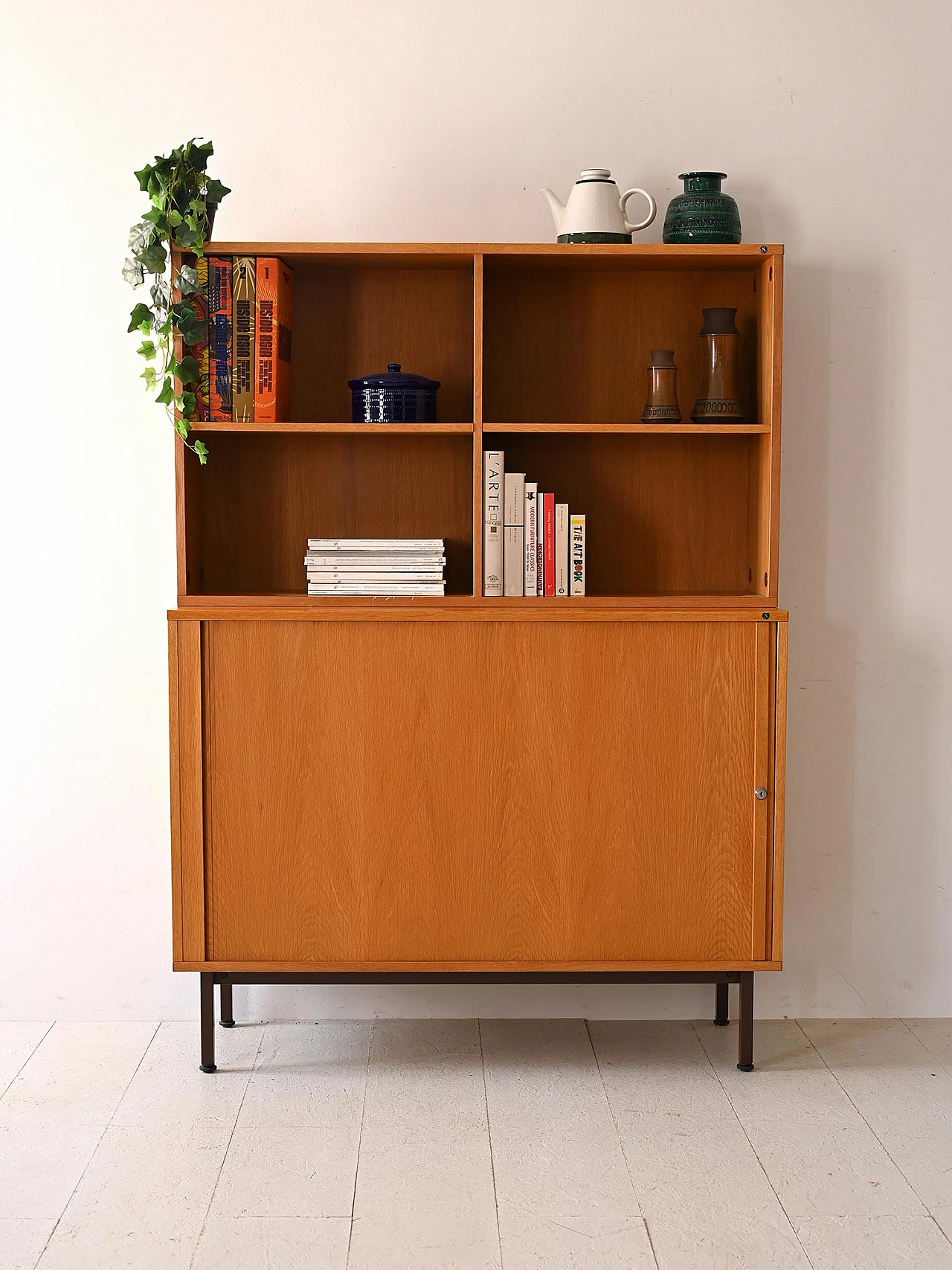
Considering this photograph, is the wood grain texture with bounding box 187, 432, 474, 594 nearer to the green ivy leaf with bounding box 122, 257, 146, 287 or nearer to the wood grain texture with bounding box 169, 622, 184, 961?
the wood grain texture with bounding box 169, 622, 184, 961

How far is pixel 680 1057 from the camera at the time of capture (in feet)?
8.66

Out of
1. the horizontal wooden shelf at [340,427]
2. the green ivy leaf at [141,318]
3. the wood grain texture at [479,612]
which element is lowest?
the wood grain texture at [479,612]

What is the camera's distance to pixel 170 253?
2.42 metres

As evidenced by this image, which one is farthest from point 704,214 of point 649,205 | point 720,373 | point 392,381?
point 392,381

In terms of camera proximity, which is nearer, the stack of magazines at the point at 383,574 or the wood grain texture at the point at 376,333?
Answer: the stack of magazines at the point at 383,574

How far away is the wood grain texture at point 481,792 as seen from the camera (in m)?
2.45

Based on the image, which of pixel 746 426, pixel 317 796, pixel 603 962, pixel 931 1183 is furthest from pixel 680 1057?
pixel 746 426

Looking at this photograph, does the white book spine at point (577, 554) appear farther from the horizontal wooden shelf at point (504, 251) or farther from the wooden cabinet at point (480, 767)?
the horizontal wooden shelf at point (504, 251)

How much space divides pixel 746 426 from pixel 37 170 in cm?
171

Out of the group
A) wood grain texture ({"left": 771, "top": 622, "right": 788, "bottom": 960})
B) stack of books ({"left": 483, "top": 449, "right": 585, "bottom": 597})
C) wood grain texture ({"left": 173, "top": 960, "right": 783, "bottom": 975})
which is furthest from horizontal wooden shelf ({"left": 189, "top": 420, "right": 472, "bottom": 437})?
wood grain texture ({"left": 173, "top": 960, "right": 783, "bottom": 975})

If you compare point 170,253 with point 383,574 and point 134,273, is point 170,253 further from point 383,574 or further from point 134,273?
point 383,574

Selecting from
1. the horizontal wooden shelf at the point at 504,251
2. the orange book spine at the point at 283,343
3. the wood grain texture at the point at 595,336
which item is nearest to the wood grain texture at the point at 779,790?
the wood grain texture at the point at 595,336

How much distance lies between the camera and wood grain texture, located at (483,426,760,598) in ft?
8.98

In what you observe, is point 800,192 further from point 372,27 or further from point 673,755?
point 673,755
